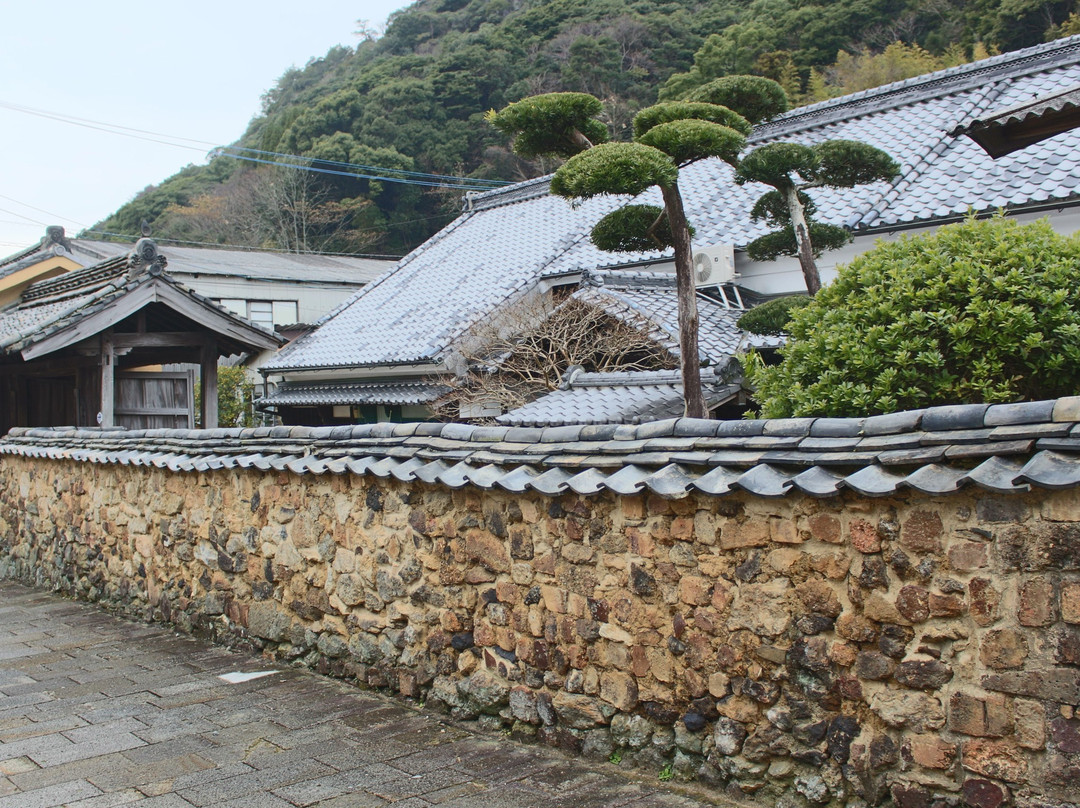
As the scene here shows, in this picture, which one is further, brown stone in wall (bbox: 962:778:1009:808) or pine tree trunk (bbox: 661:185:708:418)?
pine tree trunk (bbox: 661:185:708:418)

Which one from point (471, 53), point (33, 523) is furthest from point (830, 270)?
point (471, 53)

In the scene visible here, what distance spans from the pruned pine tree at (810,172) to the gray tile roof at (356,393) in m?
6.82

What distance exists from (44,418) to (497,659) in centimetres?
1247

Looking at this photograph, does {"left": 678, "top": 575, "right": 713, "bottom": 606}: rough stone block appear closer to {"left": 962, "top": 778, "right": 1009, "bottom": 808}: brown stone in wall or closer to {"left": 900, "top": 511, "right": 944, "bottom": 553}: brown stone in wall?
{"left": 900, "top": 511, "right": 944, "bottom": 553}: brown stone in wall

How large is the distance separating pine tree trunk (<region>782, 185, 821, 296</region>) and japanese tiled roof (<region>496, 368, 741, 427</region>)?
2.40 meters

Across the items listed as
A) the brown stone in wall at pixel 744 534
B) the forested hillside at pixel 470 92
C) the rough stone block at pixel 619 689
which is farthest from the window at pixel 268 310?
the brown stone in wall at pixel 744 534

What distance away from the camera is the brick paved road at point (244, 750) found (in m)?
4.43

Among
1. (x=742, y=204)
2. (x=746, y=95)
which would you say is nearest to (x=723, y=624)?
(x=746, y=95)

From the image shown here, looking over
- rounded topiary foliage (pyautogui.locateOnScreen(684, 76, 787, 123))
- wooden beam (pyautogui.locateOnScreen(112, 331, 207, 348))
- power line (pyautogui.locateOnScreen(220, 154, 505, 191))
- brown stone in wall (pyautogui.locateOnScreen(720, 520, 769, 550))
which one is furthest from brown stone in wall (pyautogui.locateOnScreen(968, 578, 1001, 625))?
power line (pyautogui.locateOnScreen(220, 154, 505, 191))

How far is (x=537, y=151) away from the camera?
902 centimetres

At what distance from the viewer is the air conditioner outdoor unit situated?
1280 cm

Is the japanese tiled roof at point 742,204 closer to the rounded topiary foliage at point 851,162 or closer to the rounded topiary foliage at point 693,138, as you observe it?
the rounded topiary foliage at point 851,162

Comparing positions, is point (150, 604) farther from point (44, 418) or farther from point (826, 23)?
point (826, 23)

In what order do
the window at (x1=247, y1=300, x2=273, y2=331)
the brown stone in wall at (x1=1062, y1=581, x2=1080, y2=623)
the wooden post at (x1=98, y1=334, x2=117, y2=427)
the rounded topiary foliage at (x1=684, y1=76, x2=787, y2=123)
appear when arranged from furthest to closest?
the window at (x1=247, y1=300, x2=273, y2=331) < the wooden post at (x1=98, y1=334, x2=117, y2=427) < the rounded topiary foliage at (x1=684, y1=76, x2=787, y2=123) < the brown stone in wall at (x1=1062, y1=581, x2=1080, y2=623)
